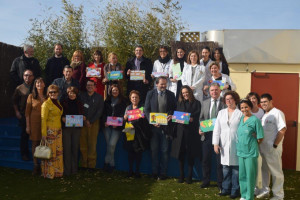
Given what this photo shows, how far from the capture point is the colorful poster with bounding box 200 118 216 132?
581 centimetres

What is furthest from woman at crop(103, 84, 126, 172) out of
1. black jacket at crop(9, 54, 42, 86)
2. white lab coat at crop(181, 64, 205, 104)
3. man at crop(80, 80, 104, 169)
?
black jacket at crop(9, 54, 42, 86)

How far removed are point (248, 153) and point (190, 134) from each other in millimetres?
1361

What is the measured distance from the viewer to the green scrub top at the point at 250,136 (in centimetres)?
504

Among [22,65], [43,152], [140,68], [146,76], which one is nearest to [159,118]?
[146,76]

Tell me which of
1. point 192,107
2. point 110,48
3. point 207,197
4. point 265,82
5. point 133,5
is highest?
point 133,5

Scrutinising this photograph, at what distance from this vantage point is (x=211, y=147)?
5.99 metres

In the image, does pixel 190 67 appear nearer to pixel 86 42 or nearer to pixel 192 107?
pixel 192 107

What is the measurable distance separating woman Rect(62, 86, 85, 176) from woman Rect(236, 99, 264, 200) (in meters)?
3.32

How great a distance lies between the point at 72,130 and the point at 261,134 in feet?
12.3

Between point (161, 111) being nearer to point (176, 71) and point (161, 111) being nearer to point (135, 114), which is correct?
point (135, 114)

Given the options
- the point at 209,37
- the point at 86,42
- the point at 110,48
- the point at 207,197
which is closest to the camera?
the point at 207,197

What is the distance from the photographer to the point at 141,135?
6.47m

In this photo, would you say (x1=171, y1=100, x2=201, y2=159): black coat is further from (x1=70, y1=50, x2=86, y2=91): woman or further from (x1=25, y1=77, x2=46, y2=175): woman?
(x1=25, y1=77, x2=46, y2=175): woman

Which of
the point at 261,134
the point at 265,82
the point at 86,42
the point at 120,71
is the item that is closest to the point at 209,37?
the point at 265,82
